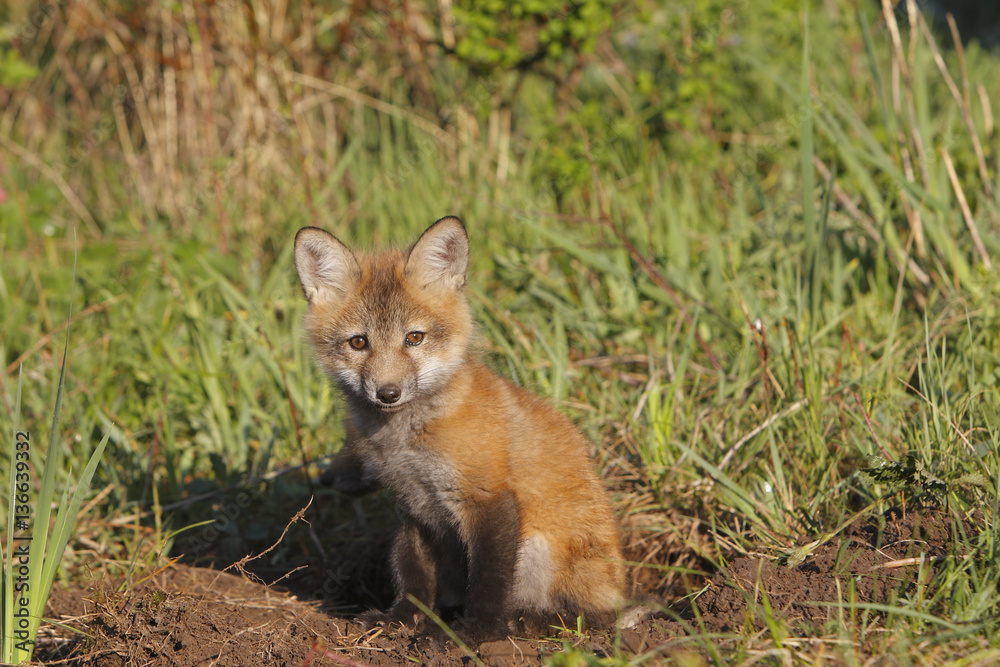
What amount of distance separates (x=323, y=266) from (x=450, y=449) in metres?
0.99

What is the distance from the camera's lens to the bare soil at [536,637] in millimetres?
2678

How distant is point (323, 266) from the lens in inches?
134

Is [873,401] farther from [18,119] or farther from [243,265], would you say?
[18,119]

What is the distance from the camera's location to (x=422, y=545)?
338 cm

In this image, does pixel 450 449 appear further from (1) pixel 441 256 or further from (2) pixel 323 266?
(2) pixel 323 266

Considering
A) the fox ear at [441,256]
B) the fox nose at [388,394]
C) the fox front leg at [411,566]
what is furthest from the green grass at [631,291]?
the fox nose at [388,394]

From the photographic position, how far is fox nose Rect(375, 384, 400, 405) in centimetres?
292

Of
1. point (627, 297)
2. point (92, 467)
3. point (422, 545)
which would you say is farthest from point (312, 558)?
point (627, 297)

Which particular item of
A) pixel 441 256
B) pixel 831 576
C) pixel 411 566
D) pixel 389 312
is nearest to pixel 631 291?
pixel 441 256

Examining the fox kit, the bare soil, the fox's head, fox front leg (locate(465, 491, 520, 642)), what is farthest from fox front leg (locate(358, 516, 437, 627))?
the fox's head

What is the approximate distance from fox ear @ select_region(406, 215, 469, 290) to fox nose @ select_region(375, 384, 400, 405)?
1.92ft

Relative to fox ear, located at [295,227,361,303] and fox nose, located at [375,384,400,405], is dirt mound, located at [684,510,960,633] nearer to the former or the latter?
fox nose, located at [375,384,400,405]

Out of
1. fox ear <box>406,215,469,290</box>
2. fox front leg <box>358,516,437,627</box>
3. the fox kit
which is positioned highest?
fox ear <box>406,215,469,290</box>

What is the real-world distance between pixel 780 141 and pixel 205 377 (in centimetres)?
444
